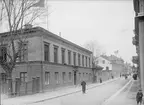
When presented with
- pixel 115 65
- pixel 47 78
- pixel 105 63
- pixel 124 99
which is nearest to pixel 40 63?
pixel 47 78

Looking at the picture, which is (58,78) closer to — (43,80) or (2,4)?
(43,80)

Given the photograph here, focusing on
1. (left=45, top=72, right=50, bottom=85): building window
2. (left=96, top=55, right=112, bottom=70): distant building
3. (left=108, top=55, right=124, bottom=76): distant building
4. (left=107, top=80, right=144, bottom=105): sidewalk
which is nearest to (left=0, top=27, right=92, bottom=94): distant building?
(left=45, top=72, right=50, bottom=85): building window

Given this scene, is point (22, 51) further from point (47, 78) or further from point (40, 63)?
point (47, 78)

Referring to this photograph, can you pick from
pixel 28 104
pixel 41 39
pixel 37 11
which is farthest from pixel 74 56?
pixel 28 104

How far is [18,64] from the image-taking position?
2719 centimetres

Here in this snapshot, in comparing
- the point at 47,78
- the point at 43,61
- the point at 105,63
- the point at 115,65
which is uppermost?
the point at 43,61

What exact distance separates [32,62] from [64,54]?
8.56 m

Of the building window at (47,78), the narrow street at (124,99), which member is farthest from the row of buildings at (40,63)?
the narrow street at (124,99)

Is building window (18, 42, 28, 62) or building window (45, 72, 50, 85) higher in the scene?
building window (18, 42, 28, 62)

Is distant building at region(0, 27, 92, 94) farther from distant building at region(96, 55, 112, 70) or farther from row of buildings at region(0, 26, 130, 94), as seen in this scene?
distant building at region(96, 55, 112, 70)

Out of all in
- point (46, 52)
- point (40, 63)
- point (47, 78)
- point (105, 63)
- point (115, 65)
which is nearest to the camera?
point (40, 63)

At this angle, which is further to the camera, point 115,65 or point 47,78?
point 115,65

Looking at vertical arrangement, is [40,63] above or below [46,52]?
below

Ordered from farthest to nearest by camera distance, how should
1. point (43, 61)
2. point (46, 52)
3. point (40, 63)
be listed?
1. point (46, 52)
2. point (43, 61)
3. point (40, 63)
